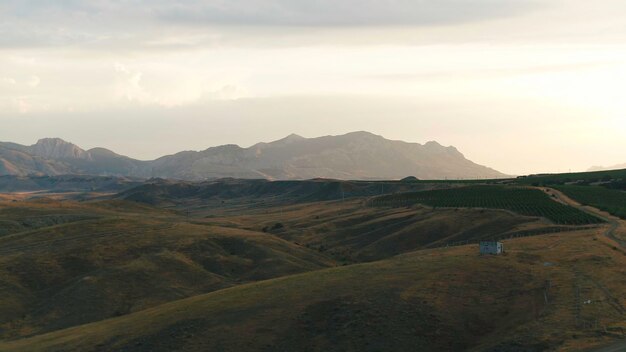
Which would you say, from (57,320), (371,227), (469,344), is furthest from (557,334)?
(371,227)

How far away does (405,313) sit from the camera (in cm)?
7081

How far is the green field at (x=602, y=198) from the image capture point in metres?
147

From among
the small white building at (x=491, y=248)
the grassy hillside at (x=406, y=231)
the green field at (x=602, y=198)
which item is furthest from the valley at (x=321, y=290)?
the green field at (x=602, y=198)

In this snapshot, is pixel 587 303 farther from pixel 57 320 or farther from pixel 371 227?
pixel 371 227

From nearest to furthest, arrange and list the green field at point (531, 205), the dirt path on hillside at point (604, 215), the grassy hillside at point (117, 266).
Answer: the grassy hillside at point (117, 266) < the dirt path on hillside at point (604, 215) < the green field at point (531, 205)

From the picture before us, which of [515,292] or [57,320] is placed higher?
[515,292]

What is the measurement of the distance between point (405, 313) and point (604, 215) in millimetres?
84992

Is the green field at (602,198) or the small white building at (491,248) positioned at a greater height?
the green field at (602,198)

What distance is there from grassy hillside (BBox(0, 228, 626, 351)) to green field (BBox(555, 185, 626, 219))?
6263cm

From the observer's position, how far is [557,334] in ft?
189

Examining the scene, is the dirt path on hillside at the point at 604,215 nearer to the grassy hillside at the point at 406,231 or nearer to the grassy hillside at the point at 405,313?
the grassy hillside at the point at 406,231

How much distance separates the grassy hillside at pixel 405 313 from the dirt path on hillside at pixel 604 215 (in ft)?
55.4

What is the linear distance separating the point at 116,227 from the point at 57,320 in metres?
65.6

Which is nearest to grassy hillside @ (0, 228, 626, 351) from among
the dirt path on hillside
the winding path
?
the winding path
